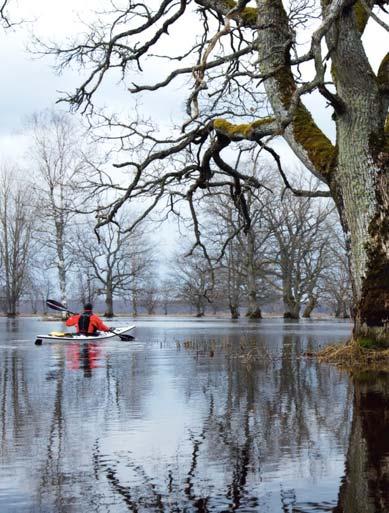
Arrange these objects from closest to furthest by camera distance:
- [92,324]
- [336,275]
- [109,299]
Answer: [92,324]
[336,275]
[109,299]

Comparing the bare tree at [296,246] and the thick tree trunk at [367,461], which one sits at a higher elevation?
the bare tree at [296,246]

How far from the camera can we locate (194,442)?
647cm

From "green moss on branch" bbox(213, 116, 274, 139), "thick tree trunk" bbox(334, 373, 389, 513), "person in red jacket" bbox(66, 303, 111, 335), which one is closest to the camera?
"thick tree trunk" bbox(334, 373, 389, 513)

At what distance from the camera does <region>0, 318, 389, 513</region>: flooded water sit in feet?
15.1

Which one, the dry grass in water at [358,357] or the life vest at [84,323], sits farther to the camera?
the life vest at [84,323]

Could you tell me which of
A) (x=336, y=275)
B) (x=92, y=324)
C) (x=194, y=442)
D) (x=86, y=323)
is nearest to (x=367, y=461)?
(x=194, y=442)

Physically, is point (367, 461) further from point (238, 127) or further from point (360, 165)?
point (238, 127)

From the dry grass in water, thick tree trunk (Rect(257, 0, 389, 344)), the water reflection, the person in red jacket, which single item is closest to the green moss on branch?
thick tree trunk (Rect(257, 0, 389, 344))

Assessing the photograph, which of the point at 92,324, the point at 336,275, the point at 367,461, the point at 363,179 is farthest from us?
the point at 336,275

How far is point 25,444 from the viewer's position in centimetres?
637

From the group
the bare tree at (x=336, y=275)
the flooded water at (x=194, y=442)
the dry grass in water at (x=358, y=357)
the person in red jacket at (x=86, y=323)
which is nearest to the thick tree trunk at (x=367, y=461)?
the flooded water at (x=194, y=442)

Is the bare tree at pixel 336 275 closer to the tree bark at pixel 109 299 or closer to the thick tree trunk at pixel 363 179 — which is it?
the tree bark at pixel 109 299

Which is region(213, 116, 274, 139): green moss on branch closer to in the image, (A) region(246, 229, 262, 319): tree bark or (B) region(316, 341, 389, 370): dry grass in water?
(B) region(316, 341, 389, 370): dry grass in water

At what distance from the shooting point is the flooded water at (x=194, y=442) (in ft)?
15.1
